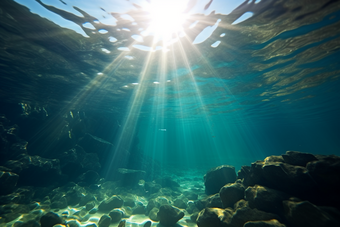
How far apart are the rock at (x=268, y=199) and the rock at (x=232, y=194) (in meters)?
0.88

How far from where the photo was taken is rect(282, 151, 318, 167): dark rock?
4.58m

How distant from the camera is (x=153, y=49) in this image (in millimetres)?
9719

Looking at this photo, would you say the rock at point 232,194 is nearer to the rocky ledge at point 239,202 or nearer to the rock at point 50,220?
the rocky ledge at point 239,202

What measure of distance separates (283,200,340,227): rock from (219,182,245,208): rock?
180 centimetres

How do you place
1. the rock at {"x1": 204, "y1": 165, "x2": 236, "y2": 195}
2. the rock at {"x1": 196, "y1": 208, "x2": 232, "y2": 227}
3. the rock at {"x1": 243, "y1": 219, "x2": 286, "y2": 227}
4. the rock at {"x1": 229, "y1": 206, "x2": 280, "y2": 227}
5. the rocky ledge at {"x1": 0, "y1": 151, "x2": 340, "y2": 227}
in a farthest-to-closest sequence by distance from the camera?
the rock at {"x1": 204, "y1": 165, "x2": 236, "y2": 195}
the rock at {"x1": 196, "y1": 208, "x2": 232, "y2": 227}
the rock at {"x1": 229, "y1": 206, "x2": 280, "y2": 227}
the rocky ledge at {"x1": 0, "y1": 151, "x2": 340, "y2": 227}
the rock at {"x1": 243, "y1": 219, "x2": 286, "y2": 227}

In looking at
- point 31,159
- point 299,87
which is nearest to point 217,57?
point 299,87

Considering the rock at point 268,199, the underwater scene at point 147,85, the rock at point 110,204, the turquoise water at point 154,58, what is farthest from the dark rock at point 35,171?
the rock at point 268,199

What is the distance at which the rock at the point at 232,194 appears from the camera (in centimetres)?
539

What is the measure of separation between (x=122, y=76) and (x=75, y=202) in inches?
417

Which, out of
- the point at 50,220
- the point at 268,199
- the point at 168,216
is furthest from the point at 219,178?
the point at 50,220

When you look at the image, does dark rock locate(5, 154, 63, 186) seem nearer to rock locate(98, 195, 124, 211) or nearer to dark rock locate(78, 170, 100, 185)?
dark rock locate(78, 170, 100, 185)

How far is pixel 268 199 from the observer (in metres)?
4.18

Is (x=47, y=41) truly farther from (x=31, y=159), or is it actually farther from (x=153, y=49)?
(x=31, y=159)

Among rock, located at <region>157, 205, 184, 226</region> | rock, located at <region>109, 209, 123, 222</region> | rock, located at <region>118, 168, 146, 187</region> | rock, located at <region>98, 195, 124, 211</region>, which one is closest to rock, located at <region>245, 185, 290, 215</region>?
rock, located at <region>157, 205, 184, 226</region>
